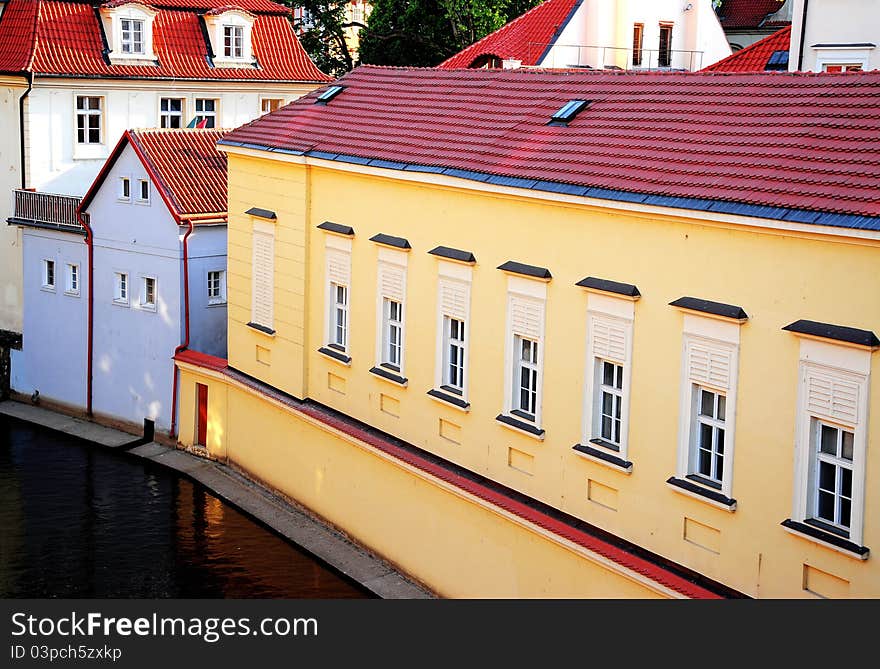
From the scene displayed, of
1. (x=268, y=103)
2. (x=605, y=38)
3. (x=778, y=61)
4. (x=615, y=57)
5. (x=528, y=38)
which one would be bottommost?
(x=268, y=103)

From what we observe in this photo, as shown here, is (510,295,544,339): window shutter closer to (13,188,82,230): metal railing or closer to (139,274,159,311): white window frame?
(139,274,159,311): white window frame

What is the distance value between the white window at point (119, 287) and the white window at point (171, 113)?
30.1ft

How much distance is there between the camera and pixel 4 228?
3588 centimetres

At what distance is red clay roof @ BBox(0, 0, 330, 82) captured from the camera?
117 feet

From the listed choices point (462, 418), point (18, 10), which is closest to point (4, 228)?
point (18, 10)

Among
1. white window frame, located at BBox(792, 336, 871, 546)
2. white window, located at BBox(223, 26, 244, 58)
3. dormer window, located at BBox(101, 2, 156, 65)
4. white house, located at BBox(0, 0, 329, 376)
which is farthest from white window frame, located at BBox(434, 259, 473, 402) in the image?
white window, located at BBox(223, 26, 244, 58)

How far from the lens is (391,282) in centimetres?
2062

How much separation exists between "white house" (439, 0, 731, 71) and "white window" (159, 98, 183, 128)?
308 inches

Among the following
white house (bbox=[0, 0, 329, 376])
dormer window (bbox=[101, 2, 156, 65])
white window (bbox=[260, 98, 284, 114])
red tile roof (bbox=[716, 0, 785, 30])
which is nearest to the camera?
white house (bbox=[0, 0, 329, 376])

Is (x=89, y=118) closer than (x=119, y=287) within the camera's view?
No

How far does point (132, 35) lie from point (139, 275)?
10.8 metres

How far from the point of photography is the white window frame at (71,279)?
32.0 meters

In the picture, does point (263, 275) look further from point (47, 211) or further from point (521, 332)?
point (47, 211)

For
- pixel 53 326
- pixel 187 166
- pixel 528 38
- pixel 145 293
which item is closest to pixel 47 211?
pixel 53 326
